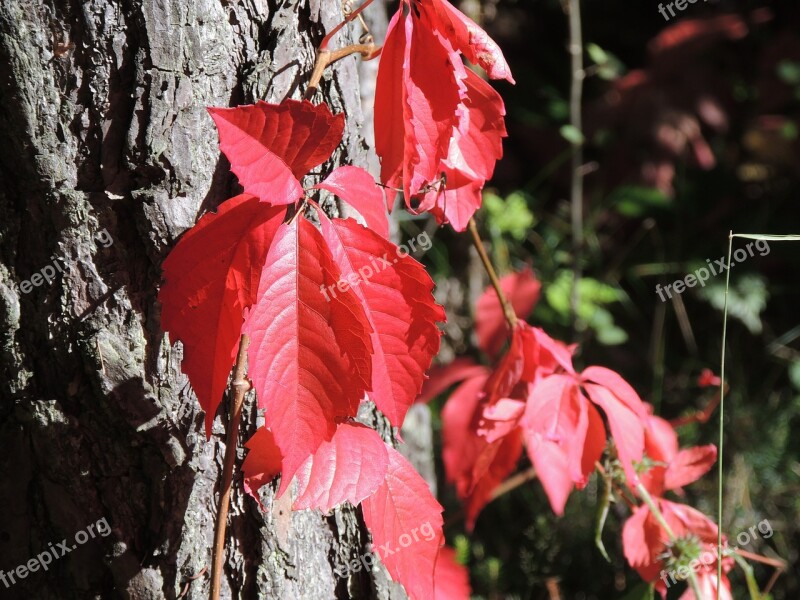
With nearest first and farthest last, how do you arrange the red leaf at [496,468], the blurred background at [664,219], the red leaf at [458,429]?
the red leaf at [496,468], the red leaf at [458,429], the blurred background at [664,219]

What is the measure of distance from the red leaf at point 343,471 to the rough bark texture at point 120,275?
7.0 inches

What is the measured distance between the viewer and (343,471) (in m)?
0.80

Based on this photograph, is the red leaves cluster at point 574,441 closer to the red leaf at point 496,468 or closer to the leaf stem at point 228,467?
the red leaf at point 496,468

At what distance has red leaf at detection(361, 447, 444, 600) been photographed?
843mm

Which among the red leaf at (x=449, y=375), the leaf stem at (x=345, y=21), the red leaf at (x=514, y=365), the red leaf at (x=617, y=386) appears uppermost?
the leaf stem at (x=345, y=21)

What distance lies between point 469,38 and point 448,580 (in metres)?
0.86

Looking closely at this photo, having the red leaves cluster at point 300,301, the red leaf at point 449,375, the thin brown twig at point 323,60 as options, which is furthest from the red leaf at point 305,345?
the red leaf at point 449,375

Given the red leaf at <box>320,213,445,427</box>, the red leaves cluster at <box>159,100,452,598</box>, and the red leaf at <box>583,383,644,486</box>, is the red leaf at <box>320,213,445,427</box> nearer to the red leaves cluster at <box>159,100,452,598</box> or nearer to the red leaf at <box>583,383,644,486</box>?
the red leaves cluster at <box>159,100,452,598</box>

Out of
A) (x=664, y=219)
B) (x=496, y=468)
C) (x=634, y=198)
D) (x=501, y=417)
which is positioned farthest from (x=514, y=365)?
(x=664, y=219)

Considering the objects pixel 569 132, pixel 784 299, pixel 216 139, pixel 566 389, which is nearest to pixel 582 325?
pixel 569 132

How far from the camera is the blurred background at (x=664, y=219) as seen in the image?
208cm

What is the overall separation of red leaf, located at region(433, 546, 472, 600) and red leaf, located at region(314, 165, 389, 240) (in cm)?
56

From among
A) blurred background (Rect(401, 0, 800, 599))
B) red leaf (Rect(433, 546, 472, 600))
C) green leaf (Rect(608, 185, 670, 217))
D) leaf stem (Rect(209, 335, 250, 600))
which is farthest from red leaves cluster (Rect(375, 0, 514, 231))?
green leaf (Rect(608, 185, 670, 217))

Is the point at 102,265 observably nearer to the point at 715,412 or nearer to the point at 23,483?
the point at 23,483
